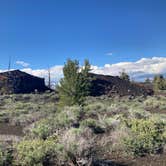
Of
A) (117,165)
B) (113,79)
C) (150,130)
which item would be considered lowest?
(117,165)

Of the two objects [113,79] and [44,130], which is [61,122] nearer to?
[44,130]

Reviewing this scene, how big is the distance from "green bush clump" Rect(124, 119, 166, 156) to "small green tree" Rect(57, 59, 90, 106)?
17444 millimetres

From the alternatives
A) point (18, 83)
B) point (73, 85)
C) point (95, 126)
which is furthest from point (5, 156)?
point (18, 83)

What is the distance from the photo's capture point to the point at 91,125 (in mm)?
17875

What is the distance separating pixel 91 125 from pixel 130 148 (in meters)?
5.58

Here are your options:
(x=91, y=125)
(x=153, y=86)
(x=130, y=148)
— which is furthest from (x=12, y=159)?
(x=153, y=86)

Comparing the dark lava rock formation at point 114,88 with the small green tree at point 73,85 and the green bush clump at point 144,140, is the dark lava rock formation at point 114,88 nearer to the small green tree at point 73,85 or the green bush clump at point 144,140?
the small green tree at point 73,85

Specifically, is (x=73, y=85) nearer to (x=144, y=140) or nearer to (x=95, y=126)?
(x=95, y=126)

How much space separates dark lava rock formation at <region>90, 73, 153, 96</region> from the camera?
60781mm

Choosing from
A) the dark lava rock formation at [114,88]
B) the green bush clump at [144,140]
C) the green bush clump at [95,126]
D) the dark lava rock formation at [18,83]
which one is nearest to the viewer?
the green bush clump at [144,140]

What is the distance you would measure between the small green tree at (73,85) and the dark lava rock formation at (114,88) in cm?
2671

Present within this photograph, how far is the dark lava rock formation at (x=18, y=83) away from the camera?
58.5m

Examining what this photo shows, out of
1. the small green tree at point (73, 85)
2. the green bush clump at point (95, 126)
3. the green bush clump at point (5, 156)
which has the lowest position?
the green bush clump at point (5, 156)

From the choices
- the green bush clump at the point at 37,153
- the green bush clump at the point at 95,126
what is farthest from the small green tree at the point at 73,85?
the green bush clump at the point at 37,153
